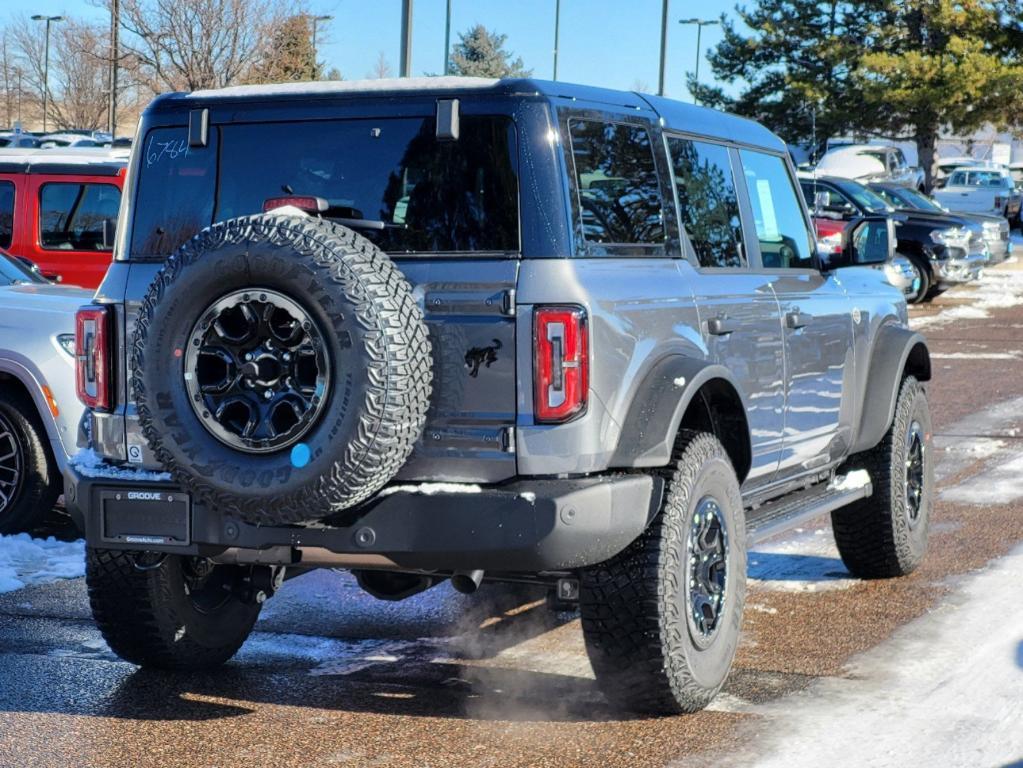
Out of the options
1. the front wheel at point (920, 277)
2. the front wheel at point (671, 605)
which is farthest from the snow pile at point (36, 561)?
the front wheel at point (920, 277)

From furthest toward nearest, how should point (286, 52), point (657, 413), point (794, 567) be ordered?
point (286, 52) → point (794, 567) → point (657, 413)

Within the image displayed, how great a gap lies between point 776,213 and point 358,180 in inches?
91.2

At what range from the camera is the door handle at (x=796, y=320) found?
6255 mm

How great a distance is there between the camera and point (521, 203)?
191 inches

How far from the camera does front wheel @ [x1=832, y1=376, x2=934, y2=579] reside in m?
7.09

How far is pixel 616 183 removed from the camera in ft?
17.2

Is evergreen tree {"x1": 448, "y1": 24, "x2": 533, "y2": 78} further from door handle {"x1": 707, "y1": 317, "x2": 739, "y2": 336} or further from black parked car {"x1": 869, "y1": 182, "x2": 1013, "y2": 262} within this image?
door handle {"x1": 707, "y1": 317, "x2": 739, "y2": 336}

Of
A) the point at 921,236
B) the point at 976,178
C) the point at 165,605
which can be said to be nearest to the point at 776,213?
the point at 165,605

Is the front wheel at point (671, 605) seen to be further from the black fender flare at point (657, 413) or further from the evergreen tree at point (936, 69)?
the evergreen tree at point (936, 69)

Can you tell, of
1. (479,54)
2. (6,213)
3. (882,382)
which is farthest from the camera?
(479,54)

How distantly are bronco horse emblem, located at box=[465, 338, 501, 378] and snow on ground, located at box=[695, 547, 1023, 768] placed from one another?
4.16 ft

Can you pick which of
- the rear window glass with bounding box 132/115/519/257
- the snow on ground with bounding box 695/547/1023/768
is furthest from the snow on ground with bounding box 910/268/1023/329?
the rear window glass with bounding box 132/115/519/257

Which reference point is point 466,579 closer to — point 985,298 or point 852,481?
point 852,481

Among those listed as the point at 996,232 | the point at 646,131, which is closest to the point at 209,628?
the point at 646,131
